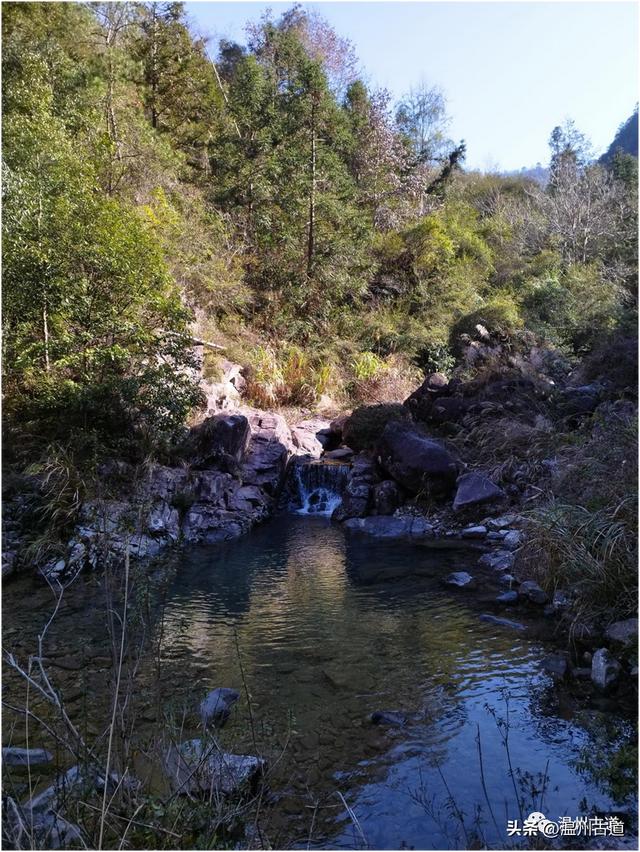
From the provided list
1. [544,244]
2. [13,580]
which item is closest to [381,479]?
[13,580]

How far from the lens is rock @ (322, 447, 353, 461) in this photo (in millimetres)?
12508

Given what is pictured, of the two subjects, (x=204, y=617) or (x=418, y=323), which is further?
(x=418, y=323)

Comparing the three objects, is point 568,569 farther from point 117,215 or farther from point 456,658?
point 117,215

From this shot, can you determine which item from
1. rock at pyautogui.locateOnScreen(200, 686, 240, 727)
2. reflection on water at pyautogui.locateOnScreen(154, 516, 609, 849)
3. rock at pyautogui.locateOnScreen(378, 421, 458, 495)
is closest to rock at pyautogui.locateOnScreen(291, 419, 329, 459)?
rock at pyautogui.locateOnScreen(378, 421, 458, 495)

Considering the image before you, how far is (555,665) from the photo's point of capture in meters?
4.95

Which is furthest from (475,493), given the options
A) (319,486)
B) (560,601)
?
(560,601)

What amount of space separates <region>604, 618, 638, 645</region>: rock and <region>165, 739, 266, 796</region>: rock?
115 inches

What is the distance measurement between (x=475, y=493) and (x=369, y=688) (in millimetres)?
5523

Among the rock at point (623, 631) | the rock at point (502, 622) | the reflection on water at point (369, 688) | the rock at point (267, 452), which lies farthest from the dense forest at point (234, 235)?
the rock at point (623, 631)

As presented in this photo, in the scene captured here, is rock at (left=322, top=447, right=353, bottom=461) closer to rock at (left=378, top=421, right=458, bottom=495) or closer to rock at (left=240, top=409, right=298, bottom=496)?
rock at (left=240, top=409, right=298, bottom=496)

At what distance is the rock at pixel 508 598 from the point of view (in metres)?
6.44

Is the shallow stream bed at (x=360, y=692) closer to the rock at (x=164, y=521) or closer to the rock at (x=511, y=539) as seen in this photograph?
the rock at (x=511, y=539)

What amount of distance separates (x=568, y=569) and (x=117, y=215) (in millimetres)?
8381

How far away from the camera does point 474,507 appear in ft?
32.1
